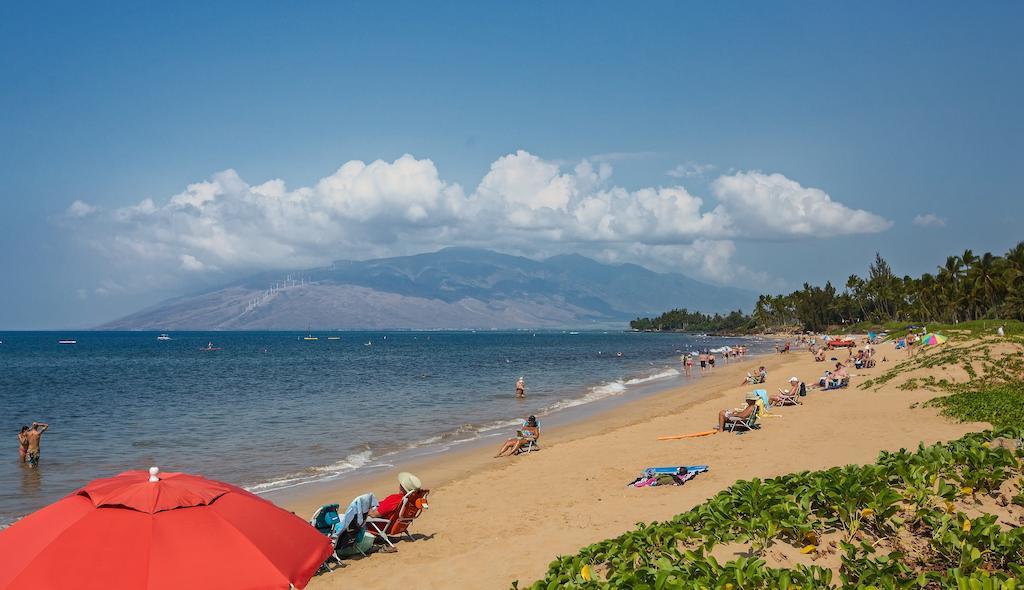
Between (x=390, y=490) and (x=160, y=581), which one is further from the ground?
(x=160, y=581)

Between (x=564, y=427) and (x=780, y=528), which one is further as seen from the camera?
(x=564, y=427)

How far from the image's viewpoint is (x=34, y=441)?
18578mm

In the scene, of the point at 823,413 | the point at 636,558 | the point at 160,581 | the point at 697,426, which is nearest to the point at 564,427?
the point at 697,426

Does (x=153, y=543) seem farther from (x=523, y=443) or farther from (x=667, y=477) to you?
(x=523, y=443)

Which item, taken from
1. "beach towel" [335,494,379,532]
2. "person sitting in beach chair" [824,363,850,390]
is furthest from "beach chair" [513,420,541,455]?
"person sitting in beach chair" [824,363,850,390]

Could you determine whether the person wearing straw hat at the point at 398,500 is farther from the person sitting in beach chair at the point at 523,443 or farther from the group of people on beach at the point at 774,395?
the group of people on beach at the point at 774,395

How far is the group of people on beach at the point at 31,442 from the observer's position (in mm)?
18516

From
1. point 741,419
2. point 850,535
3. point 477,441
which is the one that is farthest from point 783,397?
point 850,535

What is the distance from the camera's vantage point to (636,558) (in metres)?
6.45

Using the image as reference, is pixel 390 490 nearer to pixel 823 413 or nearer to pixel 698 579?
pixel 698 579

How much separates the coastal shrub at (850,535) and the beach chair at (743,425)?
10.8m

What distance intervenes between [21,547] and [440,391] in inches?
1340

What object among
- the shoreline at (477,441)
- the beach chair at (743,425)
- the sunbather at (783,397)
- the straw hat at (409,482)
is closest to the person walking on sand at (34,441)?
the shoreline at (477,441)

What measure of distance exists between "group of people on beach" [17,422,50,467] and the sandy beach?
905 centimetres
